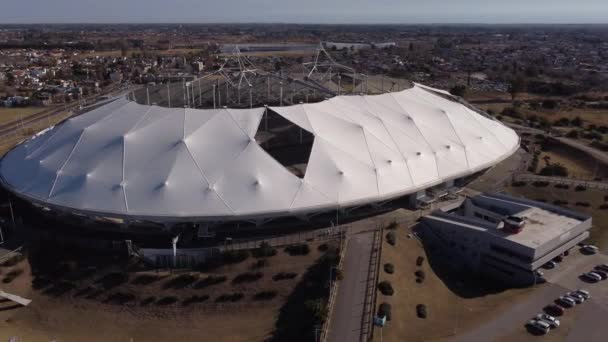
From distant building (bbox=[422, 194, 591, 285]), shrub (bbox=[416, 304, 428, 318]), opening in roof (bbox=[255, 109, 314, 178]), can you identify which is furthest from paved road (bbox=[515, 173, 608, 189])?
shrub (bbox=[416, 304, 428, 318])

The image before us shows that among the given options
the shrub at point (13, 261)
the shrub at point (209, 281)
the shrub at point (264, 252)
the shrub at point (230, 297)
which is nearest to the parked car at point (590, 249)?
the shrub at point (264, 252)

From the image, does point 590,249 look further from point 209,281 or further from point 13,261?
point 13,261

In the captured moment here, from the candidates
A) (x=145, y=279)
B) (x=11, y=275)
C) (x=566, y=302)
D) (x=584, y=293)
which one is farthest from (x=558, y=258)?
(x=11, y=275)

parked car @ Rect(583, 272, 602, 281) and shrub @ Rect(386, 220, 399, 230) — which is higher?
shrub @ Rect(386, 220, 399, 230)

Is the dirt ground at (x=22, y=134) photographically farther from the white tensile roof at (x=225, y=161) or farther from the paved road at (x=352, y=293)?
the paved road at (x=352, y=293)

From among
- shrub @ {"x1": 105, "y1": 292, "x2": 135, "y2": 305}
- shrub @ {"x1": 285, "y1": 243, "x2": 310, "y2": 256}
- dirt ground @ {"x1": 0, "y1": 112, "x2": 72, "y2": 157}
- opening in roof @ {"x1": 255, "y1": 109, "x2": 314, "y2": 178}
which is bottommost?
shrub @ {"x1": 105, "y1": 292, "x2": 135, "y2": 305}

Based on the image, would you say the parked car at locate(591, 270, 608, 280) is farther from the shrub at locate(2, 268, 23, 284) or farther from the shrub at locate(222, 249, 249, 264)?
the shrub at locate(2, 268, 23, 284)

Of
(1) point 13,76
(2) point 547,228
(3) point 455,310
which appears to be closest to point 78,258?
(3) point 455,310

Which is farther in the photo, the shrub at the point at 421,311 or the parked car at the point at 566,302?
the parked car at the point at 566,302
